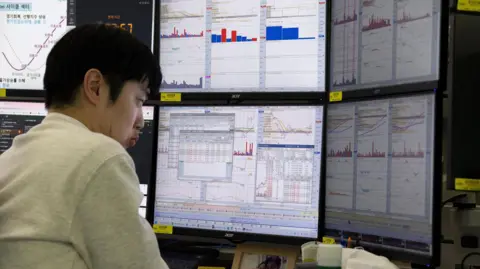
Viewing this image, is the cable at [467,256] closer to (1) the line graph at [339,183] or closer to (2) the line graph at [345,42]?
(1) the line graph at [339,183]

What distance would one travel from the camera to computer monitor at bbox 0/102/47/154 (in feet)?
6.50

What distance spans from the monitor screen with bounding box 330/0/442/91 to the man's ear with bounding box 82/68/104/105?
871 millimetres

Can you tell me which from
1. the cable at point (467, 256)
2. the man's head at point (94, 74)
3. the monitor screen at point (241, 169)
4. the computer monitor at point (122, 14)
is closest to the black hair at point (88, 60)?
the man's head at point (94, 74)

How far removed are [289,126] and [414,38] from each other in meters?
0.49

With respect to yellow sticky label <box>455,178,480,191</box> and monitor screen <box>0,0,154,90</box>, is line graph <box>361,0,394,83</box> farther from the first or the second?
monitor screen <box>0,0,154,90</box>

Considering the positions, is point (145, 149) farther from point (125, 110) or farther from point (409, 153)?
point (409, 153)

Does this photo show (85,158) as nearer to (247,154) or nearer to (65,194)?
(65,194)

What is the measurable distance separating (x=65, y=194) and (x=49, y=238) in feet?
0.25

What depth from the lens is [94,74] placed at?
1046 mm

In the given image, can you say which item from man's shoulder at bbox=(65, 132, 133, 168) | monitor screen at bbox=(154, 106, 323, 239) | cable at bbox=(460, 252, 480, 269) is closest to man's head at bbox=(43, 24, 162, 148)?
man's shoulder at bbox=(65, 132, 133, 168)

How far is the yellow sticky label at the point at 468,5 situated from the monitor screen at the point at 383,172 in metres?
0.30

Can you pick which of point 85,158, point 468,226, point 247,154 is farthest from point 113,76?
point 468,226

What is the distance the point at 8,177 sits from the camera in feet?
3.01

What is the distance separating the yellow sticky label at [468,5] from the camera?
1.49 m
